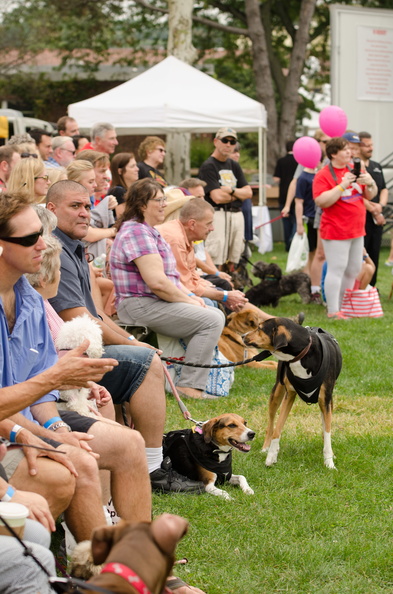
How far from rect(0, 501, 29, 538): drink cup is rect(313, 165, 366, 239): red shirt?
7.30 meters

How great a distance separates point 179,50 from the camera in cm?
1700

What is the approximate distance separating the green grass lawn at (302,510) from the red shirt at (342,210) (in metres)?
3.10

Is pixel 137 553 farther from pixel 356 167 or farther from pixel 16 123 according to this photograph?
pixel 16 123

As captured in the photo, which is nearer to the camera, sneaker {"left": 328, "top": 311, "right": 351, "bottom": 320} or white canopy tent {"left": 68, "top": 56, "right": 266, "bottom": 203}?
sneaker {"left": 328, "top": 311, "right": 351, "bottom": 320}

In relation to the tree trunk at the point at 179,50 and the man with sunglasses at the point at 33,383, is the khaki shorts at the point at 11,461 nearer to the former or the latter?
the man with sunglasses at the point at 33,383

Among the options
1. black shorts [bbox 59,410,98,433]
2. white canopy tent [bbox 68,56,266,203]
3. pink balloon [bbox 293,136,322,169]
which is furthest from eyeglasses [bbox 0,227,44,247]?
white canopy tent [bbox 68,56,266,203]

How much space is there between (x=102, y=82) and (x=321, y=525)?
29.0m

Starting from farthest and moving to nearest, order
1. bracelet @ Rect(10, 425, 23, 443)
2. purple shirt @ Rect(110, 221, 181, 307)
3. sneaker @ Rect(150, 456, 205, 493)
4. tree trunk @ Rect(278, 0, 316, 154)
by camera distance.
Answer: tree trunk @ Rect(278, 0, 316, 154) < purple shirt @ Rect(110, 221, 181, 307) < sneaker @ Rect(150, 456, 205, 493) < bracelet @ Rect(10, 425, 23, 443)

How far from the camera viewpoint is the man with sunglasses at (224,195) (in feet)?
32.7

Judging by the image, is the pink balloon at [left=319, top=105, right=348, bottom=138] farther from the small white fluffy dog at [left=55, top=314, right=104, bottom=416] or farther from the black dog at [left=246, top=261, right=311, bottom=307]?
the small white fluffy dog at [left=55, top=314, right=104, bottom=416]

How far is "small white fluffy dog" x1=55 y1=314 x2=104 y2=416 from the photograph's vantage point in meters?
3.63

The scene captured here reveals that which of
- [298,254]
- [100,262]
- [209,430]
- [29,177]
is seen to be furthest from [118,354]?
[298,254]

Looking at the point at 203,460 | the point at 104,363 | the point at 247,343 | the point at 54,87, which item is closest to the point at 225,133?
the point at 247,343

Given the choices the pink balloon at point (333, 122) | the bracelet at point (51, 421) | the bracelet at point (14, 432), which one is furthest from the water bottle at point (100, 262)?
the pink balloon at point (333, 122)
